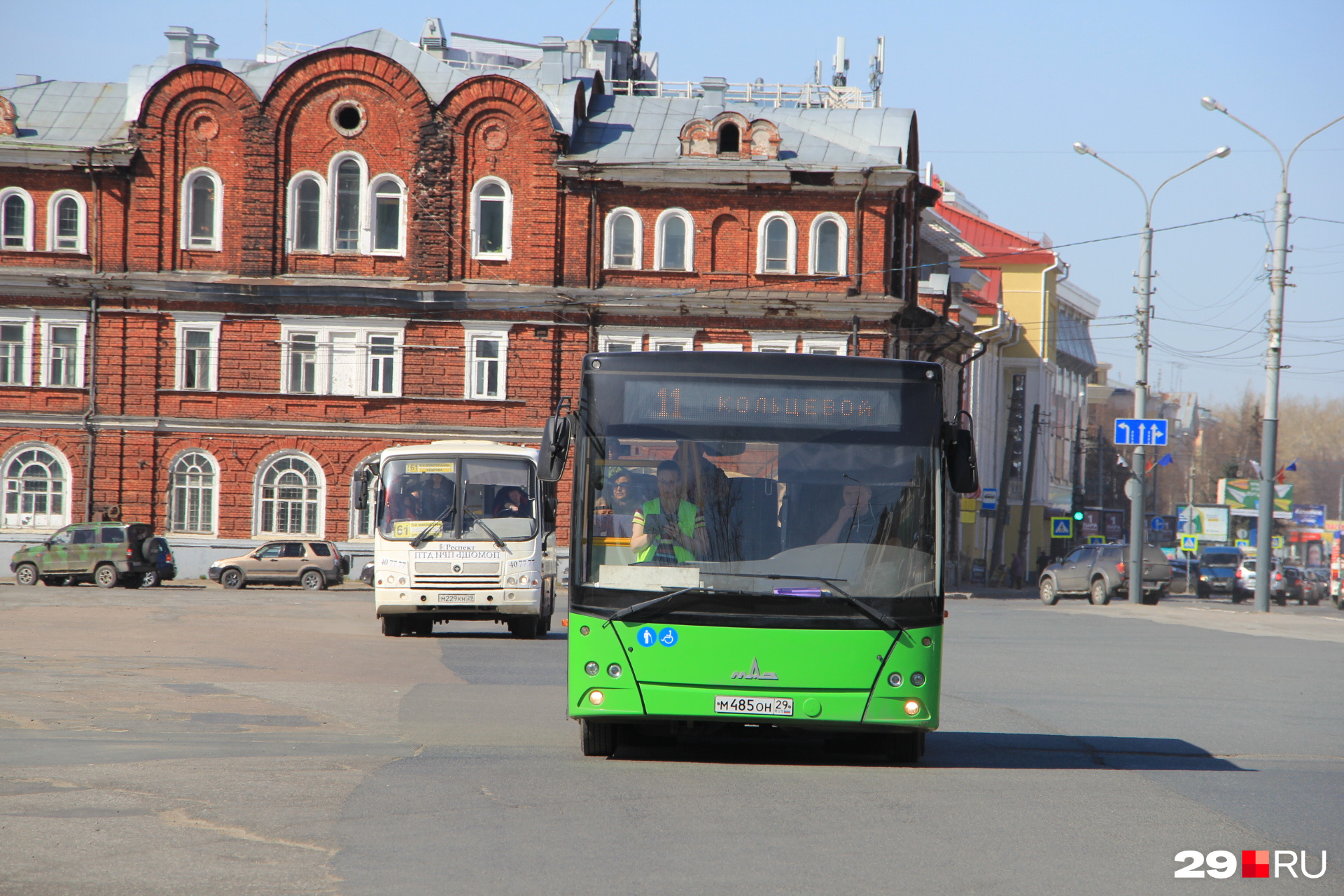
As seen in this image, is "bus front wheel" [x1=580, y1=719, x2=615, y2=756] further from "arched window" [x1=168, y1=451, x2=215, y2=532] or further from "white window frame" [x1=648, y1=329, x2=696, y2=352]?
"arched window" [x1=168, y1=451, x2=215, y2=532]

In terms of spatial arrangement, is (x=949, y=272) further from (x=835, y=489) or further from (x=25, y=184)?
(x=835, y=489)

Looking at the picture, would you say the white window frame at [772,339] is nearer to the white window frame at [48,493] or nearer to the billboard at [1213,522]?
the white window frame at [48,493]

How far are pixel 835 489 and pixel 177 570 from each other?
37155 millimetres

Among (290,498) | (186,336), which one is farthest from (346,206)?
(290,498)

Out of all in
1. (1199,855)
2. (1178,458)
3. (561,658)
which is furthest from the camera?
(1178,458)

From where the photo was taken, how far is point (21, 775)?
8.96 meters

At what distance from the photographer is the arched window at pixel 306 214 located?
44.2 metres

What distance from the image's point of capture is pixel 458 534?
2183cm

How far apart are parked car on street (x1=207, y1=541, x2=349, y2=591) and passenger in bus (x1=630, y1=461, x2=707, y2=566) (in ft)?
105

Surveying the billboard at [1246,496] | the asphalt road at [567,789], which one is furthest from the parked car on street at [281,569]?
the billboard at [1246,496]

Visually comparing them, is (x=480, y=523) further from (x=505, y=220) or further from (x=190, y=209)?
(x=190, y=209)

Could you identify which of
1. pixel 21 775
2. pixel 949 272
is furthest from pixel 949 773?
pixel 949 272

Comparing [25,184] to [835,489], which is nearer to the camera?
[835,489]

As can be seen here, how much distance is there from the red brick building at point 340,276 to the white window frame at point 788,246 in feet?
0.22
